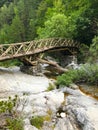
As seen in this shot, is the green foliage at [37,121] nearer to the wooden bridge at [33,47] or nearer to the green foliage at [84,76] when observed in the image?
the green foliage at [84,76]

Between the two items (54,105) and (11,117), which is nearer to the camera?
(11,117)

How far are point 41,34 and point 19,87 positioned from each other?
50.5ft

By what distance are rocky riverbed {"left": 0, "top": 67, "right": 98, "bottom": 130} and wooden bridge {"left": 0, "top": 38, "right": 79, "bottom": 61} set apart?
1989 mm

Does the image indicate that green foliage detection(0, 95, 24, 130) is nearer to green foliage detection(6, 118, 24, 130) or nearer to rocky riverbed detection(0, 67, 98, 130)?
green foliage detection(6, 118, 24, 130)

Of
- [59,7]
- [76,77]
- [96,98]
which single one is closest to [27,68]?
[76,77]

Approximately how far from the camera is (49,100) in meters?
14.9

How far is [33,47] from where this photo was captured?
75.2 feet

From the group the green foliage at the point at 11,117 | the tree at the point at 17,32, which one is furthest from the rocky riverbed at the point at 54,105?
the tree at the point at 17,32

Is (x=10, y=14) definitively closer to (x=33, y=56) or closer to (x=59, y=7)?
(x=59, y=7)

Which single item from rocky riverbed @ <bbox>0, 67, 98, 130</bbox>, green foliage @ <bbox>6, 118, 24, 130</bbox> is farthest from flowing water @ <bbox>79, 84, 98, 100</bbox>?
green foliage @ <bbox>6, 118, 24, 130</bbox>

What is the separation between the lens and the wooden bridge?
66.8ft

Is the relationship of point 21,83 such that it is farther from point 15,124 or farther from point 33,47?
point 15,124

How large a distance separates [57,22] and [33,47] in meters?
8.18

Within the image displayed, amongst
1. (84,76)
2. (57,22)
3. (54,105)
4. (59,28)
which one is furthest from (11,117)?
(57,22)
